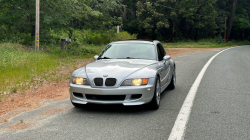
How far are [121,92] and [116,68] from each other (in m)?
0.67

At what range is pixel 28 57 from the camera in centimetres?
1254

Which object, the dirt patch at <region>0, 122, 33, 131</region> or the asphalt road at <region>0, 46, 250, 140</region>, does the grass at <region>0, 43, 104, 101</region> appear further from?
the dirt patch at <region>0, 122, 33, 131</region>

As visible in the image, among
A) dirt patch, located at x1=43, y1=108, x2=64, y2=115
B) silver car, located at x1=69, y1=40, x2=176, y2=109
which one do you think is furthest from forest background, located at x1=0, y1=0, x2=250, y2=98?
silver car, located at x1=69, y1=40, x2=176, y2=109

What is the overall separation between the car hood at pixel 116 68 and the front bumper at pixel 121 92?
171mm

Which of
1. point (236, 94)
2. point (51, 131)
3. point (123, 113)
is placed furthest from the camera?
point (236, 94)

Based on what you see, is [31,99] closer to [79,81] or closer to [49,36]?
[79,81]

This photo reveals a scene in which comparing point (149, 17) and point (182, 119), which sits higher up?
point (149, 17)

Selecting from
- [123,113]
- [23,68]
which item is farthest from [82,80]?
[23,68]

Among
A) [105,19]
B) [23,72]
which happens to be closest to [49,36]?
[105,19]

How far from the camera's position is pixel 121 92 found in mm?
4906

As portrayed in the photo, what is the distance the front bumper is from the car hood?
0.17m

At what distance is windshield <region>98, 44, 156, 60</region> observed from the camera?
21.4ft

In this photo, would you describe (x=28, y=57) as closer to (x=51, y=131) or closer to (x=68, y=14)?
(x=68, y=14)

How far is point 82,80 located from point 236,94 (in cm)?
404
